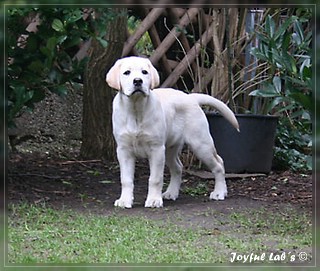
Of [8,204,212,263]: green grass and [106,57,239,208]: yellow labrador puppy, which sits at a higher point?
[106,57,239,208]: yellow labrador puppy

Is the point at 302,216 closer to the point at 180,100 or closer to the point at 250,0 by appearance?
the point at 180,100

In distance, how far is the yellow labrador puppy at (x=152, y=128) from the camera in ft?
12.1

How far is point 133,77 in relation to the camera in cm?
361

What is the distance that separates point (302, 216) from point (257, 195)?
0.84 meters

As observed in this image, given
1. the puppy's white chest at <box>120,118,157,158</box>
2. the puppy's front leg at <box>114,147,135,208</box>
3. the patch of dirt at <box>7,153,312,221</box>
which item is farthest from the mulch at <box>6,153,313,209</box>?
the puppy's white chest at <box>120,118,157,158</box>

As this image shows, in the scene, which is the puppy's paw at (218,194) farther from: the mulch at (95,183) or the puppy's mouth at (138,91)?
the puppy's mouth at (138,91)

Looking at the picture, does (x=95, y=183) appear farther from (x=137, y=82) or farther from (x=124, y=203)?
(x=137, y=82)

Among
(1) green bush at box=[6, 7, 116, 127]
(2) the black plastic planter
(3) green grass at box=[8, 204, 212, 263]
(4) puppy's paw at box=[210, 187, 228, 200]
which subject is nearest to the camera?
(3) green grass at box=[8, 204, 212, 263]

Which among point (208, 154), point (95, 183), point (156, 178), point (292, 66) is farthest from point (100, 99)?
point (292, 66)

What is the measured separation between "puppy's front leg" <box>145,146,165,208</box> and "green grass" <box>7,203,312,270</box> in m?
0.30

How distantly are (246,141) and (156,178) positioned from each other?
1458 mm

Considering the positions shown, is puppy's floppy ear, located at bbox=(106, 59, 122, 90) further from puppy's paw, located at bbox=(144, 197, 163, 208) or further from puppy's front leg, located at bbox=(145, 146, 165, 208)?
puppy's paw, located at bbox=(144, 197, 163, 208)

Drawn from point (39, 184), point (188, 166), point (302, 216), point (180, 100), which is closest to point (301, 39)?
point (302, 216)

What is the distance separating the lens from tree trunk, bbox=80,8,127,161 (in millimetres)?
5199
